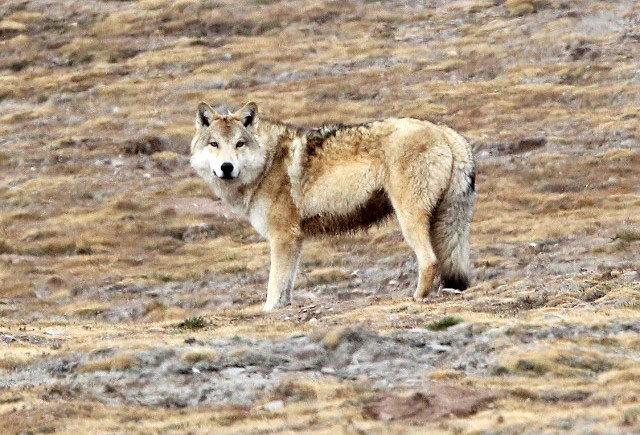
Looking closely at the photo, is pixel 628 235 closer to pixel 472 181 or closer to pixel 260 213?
pixel 472 181

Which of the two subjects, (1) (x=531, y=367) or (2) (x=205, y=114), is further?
(2) (x=205, y=114)

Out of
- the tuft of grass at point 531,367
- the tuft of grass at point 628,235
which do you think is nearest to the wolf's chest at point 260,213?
the tuft of grass at point 531,367

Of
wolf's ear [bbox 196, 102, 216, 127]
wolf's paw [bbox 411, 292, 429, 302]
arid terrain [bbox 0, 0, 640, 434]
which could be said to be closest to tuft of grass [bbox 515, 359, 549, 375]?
arid terrain [bbox 0, 0, 640, 434]

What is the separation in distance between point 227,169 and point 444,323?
5372 millimetres

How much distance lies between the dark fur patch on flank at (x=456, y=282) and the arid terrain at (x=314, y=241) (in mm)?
304

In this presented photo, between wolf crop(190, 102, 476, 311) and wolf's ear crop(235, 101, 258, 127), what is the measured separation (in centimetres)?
2

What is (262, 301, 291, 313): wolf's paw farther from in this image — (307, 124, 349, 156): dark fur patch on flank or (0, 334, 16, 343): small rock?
(0, 334, 16, 343): small rock

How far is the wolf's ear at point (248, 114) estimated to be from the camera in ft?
66.9

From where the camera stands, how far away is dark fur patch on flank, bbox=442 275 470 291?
64.0 ft

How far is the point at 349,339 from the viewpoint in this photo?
1543cm

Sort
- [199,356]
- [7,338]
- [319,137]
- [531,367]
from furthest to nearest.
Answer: [319,137] < [7,338] < [199,356] < [531,367]

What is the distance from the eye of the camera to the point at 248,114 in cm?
2041

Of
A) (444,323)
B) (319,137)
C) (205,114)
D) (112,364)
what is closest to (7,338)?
(112,364)

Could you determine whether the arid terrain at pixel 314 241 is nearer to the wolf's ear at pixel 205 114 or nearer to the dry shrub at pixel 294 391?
the dry shrub at pixel 294 391
